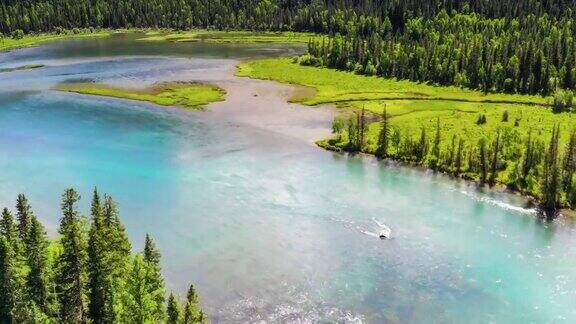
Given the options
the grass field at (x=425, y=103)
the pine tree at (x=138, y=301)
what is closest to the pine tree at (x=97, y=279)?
the pine tree at (x=138, y=301)

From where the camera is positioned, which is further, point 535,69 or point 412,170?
point 535,69

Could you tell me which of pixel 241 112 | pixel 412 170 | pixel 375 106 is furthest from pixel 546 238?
pixel 241 112

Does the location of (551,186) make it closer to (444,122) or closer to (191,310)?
(444,122)

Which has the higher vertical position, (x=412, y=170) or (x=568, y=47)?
(x=568, y=47)

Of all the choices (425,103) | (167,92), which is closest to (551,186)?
(425,103)

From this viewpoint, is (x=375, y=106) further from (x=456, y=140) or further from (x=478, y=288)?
(x=478, y=288)

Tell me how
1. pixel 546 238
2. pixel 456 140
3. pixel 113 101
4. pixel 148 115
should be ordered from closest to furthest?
pixel 546 238
pixel 456 140
pixel 148 115
pixel 113 101
